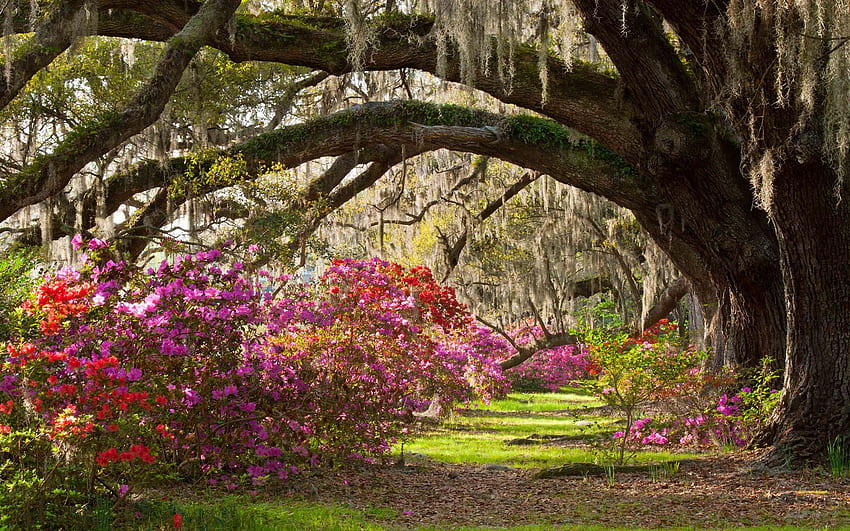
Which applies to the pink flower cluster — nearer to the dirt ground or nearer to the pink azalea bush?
the dirt ground

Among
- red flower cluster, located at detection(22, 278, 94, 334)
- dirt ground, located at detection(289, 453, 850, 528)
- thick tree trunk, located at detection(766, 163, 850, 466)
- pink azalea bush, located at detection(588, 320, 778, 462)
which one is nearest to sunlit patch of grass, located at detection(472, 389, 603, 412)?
pink azalea bush, located at detection(588, 320, 778, 462)

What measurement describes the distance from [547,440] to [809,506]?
5587 millimetres

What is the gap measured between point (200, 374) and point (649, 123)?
15.3 ft

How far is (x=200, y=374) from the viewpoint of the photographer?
19.3ft

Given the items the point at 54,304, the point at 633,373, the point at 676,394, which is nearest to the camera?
the point at 54,304

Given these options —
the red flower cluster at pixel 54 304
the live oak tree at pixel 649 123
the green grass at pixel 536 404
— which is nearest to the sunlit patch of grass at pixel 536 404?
the green grass at pixel 536 404

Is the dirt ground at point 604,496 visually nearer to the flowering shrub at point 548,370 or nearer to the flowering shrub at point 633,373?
the flowering shrub at point 633,373

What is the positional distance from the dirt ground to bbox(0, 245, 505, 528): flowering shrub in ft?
1.57

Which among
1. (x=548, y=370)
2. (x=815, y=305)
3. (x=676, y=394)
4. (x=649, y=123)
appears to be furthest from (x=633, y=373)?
(x=548, y=370)

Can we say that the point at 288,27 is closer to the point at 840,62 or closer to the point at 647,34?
the point at 647,34

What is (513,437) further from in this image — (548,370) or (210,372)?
(548,370)

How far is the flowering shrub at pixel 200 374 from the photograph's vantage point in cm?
434

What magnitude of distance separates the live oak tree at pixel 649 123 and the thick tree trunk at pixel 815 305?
12 millimetres

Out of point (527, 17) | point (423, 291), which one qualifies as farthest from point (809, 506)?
point (527, 17)
